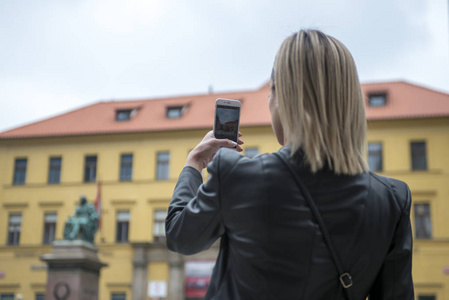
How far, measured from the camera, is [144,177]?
35219mm

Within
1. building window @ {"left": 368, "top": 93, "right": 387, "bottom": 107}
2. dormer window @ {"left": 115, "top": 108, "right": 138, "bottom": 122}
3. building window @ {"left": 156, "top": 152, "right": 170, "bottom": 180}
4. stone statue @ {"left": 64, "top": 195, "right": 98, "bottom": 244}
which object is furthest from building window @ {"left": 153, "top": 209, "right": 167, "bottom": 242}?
stone statue @ {"left": 64, "top": 195, "right": 98, "bottom": 244}

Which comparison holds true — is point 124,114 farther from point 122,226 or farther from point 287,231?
point 287,231

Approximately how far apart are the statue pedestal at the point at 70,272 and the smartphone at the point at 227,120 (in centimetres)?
1451


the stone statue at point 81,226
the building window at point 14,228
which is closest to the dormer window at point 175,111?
the building window at point 14,228

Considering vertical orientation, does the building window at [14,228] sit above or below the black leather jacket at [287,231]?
above

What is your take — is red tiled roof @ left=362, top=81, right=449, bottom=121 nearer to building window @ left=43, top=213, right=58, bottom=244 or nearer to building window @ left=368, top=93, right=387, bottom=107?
building window @ left=368, top=93, right=387, bottom=107

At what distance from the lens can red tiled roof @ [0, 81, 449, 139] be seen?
112 feet

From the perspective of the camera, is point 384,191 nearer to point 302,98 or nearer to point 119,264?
point 302,98

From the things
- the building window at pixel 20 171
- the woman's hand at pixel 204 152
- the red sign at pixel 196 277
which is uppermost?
the building window at pixel 20 171

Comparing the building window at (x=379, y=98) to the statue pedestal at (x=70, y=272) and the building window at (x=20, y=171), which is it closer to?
the building window at (x=20, y=171)

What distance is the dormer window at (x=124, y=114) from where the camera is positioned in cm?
3828

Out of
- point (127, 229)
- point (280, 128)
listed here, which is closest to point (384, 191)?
point (280, 128)

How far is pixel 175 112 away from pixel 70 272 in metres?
22.2

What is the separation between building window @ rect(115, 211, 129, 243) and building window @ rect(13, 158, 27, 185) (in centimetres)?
614
